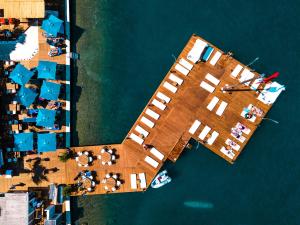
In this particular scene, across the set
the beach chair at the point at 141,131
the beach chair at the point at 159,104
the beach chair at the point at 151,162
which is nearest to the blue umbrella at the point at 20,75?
the beach chair at the point at 141,131

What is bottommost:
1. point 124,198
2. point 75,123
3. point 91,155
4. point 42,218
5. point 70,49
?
point 42,218

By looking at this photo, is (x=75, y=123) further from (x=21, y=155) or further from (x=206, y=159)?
(x=206, y=159)

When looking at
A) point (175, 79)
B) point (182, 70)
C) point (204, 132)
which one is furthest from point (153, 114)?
point (204, 132)

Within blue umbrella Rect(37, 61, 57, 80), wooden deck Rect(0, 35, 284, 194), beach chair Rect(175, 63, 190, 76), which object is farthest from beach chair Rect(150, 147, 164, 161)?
blue umbrella Rect(37, 61, 57, 80)

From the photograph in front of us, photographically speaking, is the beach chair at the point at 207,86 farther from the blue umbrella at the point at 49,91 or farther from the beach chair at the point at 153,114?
the blue umbrella at the point at 49,91

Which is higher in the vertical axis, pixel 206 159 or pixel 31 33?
pixel 31 33

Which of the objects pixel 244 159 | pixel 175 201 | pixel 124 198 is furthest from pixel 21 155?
pixel 244 159

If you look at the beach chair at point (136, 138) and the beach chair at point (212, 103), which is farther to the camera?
the beach chair at point (136, 138)
